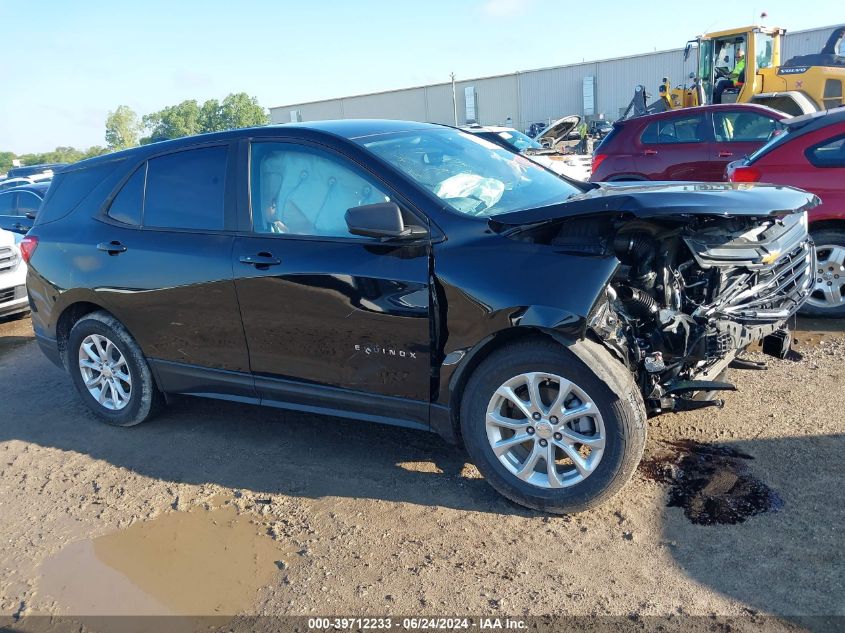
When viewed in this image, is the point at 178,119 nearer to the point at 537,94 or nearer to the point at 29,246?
the point at 537,94

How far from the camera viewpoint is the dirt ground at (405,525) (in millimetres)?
2871

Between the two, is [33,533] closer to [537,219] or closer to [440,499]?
[440,499]

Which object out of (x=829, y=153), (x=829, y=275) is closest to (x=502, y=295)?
(x=829, y=275)

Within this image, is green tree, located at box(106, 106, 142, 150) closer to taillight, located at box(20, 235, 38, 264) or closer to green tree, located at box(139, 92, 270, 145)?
green tree, located at box(139, 92, 270, 145)

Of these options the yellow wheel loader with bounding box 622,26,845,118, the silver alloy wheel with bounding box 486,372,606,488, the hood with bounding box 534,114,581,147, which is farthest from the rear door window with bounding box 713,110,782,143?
the silver alloy wheel with bounding box 486,372,606,488

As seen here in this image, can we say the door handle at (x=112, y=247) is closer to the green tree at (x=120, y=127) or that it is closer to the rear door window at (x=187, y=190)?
the rear door window at (x=187, y=190)

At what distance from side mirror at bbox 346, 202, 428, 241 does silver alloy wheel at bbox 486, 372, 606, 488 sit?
36.3 inches

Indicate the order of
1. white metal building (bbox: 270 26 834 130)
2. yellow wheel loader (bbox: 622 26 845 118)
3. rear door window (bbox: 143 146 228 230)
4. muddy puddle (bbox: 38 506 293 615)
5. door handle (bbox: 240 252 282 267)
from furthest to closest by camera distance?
white metal building (bbox: 270 26 834 130)
yellow wheel loader (bbox: 622 26 845 118)
rear door window (bbox: 143 146 228 230)
door handle (bbox: 240 252 282 267)
muddy puddle (bbox: 38 506 293 615)

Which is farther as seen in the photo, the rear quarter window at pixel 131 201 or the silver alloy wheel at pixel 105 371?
the silver alloy wheel at pixel 105 371

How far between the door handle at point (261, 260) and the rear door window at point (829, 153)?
478cm

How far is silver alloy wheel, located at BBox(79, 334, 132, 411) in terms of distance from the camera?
4.80m

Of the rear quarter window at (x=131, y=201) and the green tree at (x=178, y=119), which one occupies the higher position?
the green tree at (x=178, y=119)

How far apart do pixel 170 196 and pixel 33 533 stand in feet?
6.98

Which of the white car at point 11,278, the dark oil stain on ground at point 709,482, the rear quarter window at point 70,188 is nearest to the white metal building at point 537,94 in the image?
the white car at point 11,278
